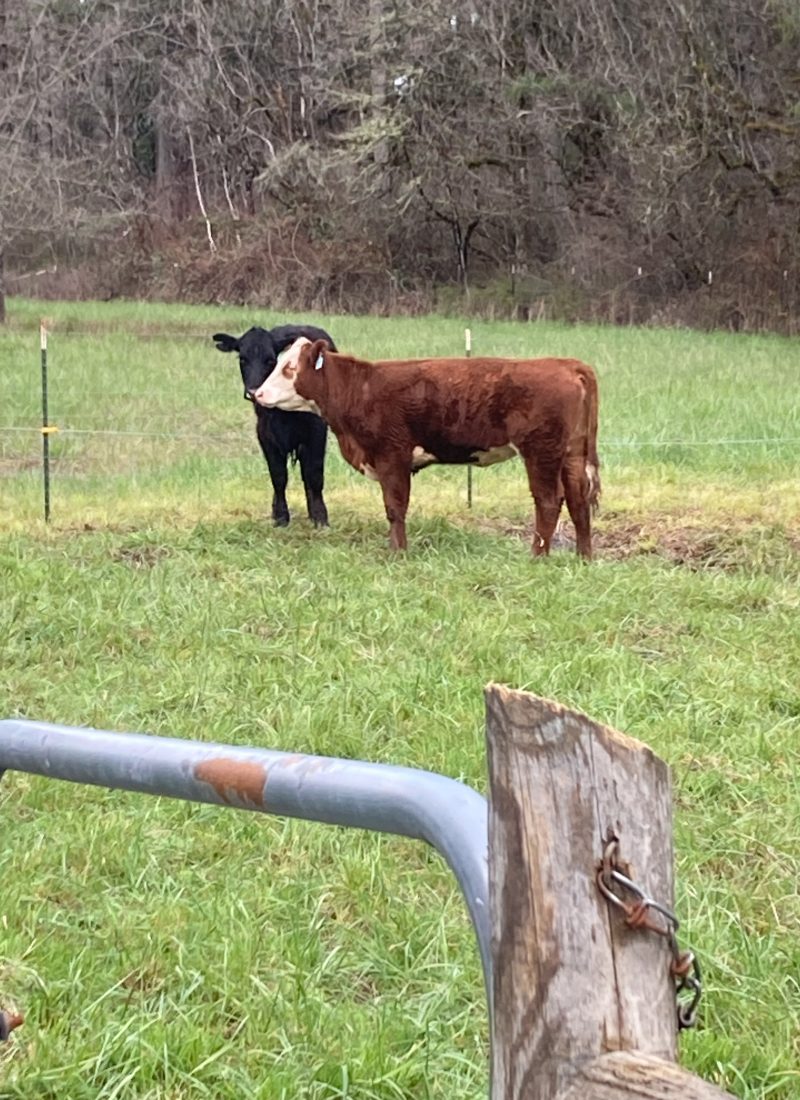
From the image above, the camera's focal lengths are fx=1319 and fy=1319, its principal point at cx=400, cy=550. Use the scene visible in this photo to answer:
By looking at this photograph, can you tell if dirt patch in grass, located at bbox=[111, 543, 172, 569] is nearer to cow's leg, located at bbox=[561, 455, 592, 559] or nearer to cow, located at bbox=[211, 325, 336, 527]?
cow, located at bbox=[211, 325, 336, 527]

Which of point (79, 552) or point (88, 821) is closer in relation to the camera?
point (88, 821)

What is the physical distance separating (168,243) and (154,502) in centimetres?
2752

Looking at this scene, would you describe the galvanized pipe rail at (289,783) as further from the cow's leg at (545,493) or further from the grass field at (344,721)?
the cow's leg at (545,493)

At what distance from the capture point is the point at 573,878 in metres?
1.31

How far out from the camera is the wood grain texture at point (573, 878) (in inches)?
51.4

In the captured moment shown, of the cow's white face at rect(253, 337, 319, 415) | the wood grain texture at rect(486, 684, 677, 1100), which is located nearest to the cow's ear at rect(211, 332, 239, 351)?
the cow's white face at rect(253, 337, 319, 415)

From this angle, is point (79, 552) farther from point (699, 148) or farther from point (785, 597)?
point (699, 148)

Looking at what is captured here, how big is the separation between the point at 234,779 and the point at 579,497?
660 cm

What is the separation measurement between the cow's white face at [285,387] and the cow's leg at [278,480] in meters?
0.72

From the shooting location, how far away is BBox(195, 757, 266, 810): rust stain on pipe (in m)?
1.67

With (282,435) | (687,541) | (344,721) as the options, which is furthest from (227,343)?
(344,721)

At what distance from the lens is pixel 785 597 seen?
6.78 meters

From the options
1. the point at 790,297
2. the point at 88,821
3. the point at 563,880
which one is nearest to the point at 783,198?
the point at 790,297

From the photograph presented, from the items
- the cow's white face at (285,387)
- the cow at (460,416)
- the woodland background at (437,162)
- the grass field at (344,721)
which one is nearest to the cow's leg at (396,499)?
the cow at (460,416)
